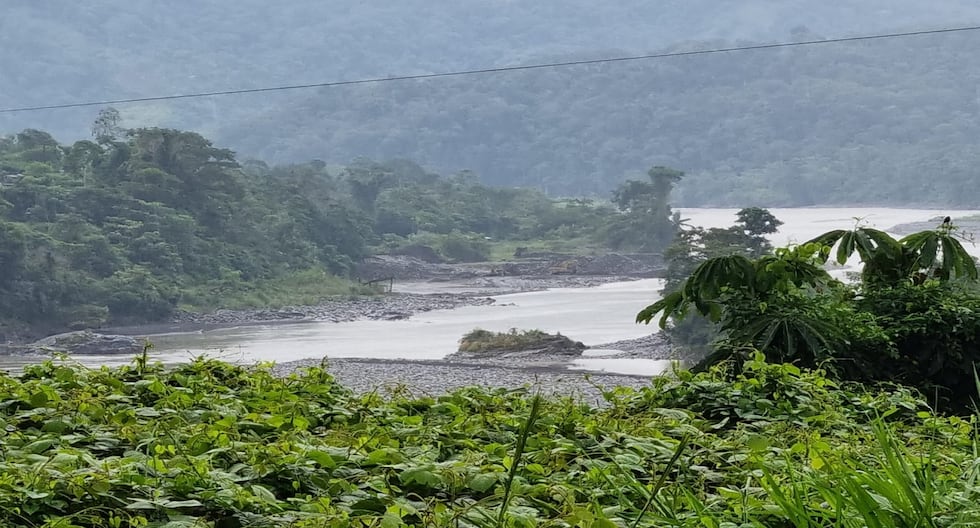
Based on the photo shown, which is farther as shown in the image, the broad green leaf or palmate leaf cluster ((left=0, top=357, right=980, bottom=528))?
the broad green leaf

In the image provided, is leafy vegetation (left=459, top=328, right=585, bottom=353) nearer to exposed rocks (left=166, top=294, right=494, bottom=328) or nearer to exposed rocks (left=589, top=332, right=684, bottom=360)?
exposed rocks (left=589, top=332, right=684, bottom=360)

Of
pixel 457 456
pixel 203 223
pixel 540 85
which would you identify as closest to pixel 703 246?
pixel 203 223

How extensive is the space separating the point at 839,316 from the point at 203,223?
414 inches

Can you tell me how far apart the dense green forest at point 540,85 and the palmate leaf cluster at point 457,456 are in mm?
11028

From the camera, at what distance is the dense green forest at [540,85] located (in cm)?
1315

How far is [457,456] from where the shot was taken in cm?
113

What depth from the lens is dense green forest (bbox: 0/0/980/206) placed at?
1315 cm

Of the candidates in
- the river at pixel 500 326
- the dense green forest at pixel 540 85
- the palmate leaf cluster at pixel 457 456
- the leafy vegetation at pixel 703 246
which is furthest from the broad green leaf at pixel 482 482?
the dense green forest at pixel 540 85

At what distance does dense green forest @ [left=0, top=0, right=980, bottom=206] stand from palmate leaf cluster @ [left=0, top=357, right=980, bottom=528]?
11.0 metres

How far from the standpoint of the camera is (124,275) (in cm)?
1080

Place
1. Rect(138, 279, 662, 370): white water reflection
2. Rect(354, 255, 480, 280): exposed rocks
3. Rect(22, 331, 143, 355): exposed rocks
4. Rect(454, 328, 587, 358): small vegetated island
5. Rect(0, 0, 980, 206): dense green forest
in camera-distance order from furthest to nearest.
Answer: Rect(0, 0, 980, 206): dense green forest → Rect(354, 255, 480, 280): exposed rocks → Rect(138, 279, 662, 370): white water reflection → Rect(454, 328, 587, 358): small vegetated island → Rect(22, 331, 143, 355): exposed rocks

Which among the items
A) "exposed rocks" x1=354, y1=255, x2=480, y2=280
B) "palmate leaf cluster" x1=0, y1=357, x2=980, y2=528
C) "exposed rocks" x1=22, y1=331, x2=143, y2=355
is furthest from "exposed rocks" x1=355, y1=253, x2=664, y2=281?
"palmate leaf cluster" x1=0, y1=357, x2=980, y2=528

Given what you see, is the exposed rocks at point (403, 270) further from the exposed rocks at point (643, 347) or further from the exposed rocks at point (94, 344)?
the exposed rocks at point (94, 344)

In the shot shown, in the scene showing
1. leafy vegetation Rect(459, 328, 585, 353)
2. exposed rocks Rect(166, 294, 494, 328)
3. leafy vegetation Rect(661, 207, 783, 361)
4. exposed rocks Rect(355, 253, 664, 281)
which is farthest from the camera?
exposed rocks Rect(355, 253, 664, 281)
